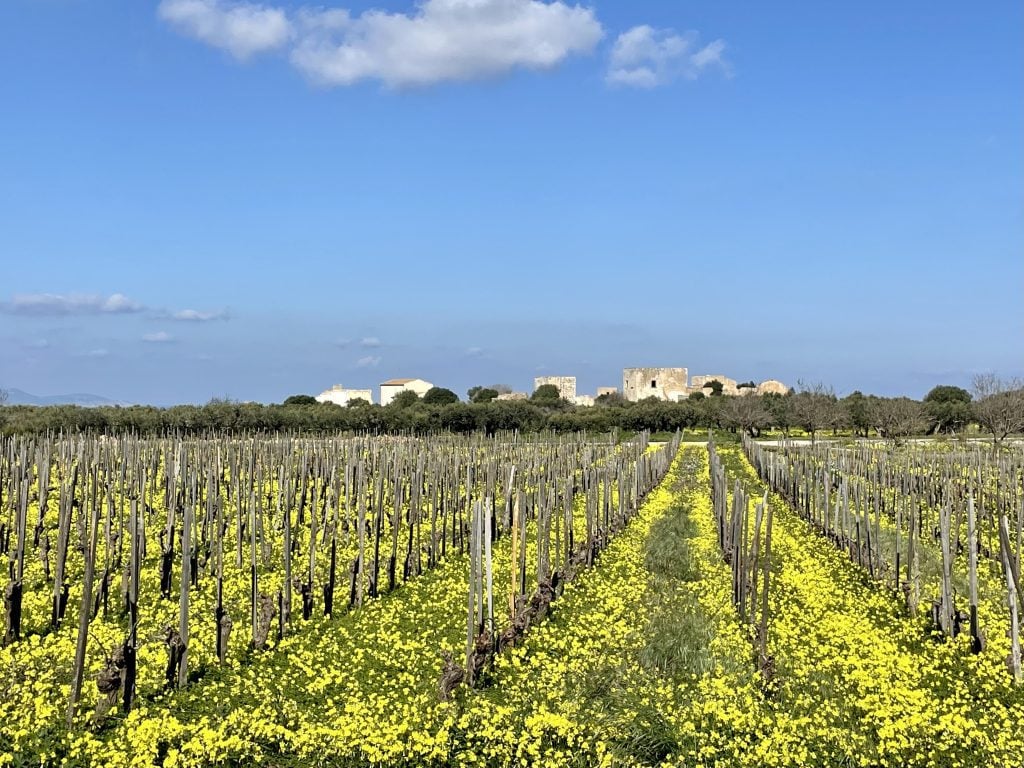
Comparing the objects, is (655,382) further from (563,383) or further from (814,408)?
(814,408)

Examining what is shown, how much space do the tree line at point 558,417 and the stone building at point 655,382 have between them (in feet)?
117

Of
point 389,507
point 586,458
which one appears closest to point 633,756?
point 389,507

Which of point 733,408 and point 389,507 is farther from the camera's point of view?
point 733,408

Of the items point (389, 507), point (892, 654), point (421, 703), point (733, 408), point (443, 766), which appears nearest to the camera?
point (443, 766)

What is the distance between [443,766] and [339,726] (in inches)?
48.3

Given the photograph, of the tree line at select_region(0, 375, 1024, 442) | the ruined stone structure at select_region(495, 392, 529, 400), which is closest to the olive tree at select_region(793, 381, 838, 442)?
the tree line at select_region(0, 375, 1024, 442)

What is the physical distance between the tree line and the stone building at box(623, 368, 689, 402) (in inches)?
1402

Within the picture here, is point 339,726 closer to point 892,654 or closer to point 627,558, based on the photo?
point 892,654

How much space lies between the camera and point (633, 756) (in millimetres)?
7340

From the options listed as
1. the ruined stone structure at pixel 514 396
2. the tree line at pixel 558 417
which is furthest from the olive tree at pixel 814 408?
the ruined stone structure at pixel 514 396

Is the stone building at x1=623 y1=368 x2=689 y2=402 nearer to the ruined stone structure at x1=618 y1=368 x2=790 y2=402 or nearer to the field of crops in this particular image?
the ruined stone structure at x1=618 y1=368 x2=790 y2=402

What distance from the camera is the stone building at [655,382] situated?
11044 cm

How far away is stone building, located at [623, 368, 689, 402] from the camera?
110 meters

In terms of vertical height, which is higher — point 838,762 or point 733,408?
point 733,408
